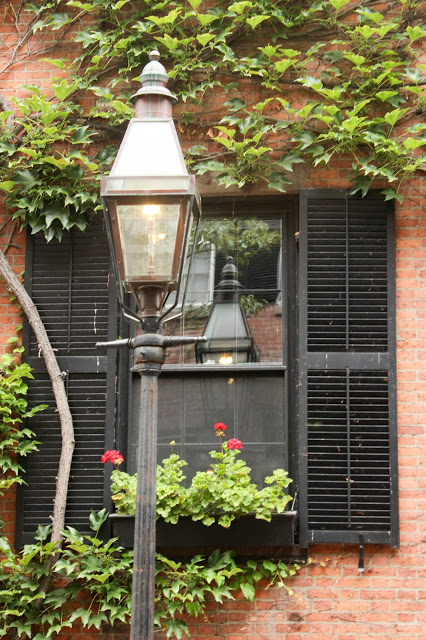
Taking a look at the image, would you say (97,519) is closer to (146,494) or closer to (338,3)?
(146,494)

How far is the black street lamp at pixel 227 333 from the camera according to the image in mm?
5871

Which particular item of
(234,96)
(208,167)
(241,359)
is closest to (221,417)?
(241,359)

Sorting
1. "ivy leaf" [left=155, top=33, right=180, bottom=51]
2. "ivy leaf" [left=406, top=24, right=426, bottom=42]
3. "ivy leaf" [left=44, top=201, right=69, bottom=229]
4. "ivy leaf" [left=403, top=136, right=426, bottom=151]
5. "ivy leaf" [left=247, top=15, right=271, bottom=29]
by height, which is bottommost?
"ivy leaf" [left=44, top=201, right=69, bottom=229]

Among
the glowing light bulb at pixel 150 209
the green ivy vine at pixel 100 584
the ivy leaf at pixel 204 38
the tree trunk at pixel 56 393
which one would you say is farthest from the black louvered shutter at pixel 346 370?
A: the glowing light bulb at pixel 150 209

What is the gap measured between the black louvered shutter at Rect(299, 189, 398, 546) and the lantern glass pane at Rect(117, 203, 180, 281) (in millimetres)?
2008

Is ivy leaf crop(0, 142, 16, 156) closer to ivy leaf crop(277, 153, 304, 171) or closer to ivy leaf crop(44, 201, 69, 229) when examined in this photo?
ivy leaf crop(44, 201, 69, 229)

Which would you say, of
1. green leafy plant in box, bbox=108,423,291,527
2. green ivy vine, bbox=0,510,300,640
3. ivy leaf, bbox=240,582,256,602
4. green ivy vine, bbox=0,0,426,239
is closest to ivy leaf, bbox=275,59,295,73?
green ivy vine, bbox=0,0,426,239

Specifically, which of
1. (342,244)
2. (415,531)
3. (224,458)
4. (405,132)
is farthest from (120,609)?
(405,132)

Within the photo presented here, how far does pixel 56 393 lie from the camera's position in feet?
18.7

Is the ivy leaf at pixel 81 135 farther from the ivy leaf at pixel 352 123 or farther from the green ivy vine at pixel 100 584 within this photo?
the green ivy vine at pixel 100 584

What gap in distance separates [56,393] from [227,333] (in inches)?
44.1

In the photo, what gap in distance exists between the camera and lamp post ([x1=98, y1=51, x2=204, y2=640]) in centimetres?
375

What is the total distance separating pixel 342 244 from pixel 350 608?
2.16 meters

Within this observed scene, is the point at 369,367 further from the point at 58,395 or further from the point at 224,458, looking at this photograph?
the point at 58,395
